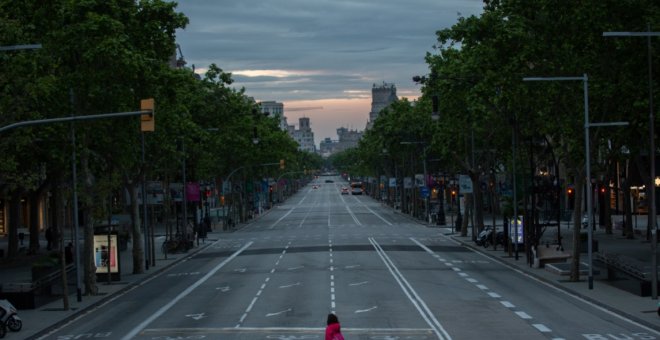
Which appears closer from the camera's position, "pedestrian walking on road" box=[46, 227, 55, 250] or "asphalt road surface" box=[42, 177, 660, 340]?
"asphalt road surface" box=[42, 177, 660, 340]

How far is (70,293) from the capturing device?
49.5m

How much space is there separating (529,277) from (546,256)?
4.97 m

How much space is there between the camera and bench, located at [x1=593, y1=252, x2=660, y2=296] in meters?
41.0

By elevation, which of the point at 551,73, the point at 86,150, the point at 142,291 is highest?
the point at 551,73

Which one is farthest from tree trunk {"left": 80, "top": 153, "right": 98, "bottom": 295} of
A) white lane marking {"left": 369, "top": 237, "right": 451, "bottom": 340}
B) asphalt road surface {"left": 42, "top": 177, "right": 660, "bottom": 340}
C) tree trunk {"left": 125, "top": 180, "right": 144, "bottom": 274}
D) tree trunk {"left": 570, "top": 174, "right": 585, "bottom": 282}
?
tree trunk {"left": 570, "top": 174, "right": 585, "bottom": 282}

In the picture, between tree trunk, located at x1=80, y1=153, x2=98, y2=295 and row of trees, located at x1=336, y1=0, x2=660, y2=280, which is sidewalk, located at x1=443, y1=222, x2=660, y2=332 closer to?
row of trees, located at x1=336, y1=0, x2=660, y2=280

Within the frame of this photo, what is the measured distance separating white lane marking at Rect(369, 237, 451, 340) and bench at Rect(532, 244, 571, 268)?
23.9ft

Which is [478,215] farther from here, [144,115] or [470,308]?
[144,115]

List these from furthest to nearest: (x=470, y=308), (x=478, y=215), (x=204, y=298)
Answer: (x=478, y=215), (x=204, y=298), (x=470, y=308)

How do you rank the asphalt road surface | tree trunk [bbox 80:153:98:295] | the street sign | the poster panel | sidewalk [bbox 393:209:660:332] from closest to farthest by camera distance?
the asphalt road surface
sidewalk [bbox 393:209:660:332]
tree trunk [bbox 80:153:98:295]
the poster panel
the street sign

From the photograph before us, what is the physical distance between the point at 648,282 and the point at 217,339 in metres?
17.5

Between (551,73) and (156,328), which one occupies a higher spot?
(551,73)

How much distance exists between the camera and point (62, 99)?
46.8 m

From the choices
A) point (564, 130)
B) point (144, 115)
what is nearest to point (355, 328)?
point (144, 115)
